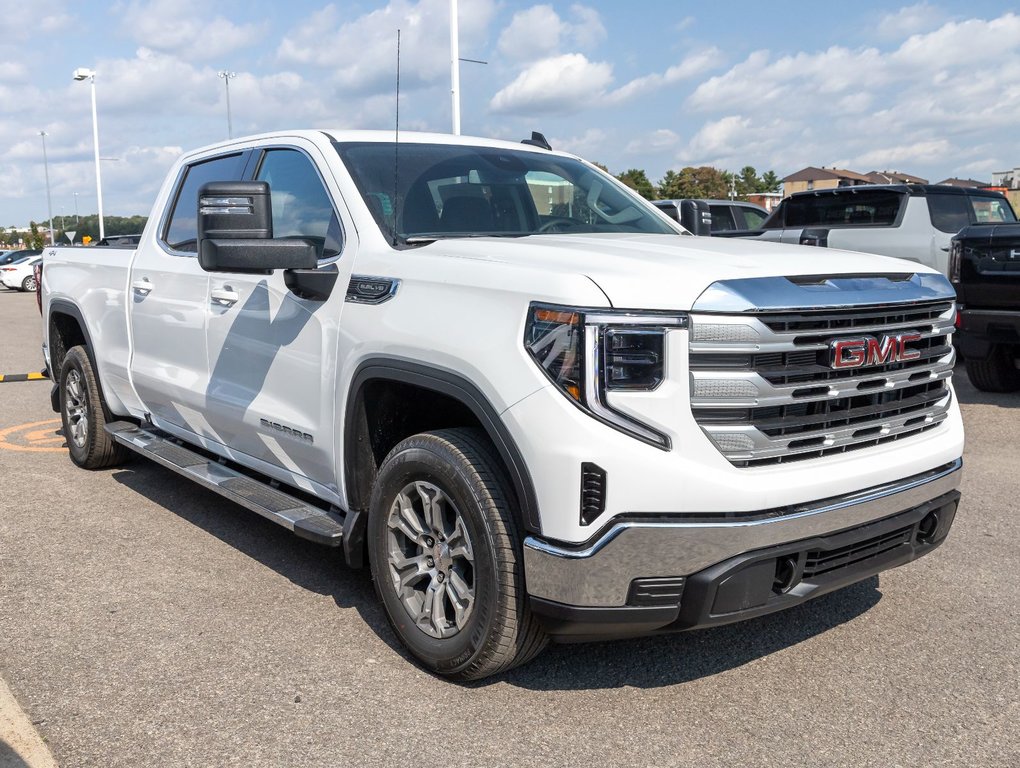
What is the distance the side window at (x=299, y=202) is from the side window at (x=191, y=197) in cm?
45

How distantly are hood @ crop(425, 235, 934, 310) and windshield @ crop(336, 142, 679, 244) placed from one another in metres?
0.31

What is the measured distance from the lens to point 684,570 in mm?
2957

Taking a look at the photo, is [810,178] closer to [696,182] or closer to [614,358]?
[696,182]

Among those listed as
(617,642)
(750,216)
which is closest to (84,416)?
(617,642)

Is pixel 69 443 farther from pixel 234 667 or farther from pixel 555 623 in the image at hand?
pixel 555 623

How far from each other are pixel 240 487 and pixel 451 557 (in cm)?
154

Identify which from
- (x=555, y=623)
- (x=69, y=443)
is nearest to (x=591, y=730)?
(x=555, y=623)

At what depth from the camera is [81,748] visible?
305 cm

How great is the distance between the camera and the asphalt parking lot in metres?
3.04

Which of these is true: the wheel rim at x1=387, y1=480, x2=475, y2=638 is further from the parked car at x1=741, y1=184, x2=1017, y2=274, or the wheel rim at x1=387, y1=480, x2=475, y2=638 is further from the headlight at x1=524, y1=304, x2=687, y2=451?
the parked car at x1=741, y1=184, x2=1017, y2=274

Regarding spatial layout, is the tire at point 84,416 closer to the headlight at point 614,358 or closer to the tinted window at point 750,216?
the headlight at point 614,358

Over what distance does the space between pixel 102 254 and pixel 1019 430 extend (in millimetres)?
6596

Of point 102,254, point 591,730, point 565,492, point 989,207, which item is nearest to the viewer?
point 565,492

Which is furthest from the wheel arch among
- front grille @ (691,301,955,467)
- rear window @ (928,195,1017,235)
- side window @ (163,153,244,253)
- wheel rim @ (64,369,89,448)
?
rear window @ (928,195,1017,235)
